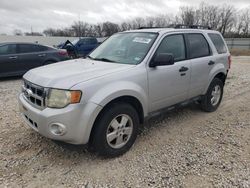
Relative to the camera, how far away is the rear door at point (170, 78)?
3.49m

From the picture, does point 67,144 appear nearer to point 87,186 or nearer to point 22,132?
point 87,186

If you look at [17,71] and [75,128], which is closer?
[75,128]

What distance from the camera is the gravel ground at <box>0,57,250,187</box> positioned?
2.76m

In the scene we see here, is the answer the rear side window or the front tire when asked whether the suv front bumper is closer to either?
the front tire

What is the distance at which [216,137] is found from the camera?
151 inches

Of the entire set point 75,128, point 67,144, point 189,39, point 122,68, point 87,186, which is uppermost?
point 189,39

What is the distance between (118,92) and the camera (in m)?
2.97

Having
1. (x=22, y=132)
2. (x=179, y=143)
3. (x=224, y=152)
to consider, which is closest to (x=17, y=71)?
(x=22, y=132)

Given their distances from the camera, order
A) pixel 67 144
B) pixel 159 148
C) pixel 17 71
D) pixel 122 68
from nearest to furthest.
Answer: pixel 67 144 < pixel 122 68 < pixel 159 148 < pixel 17 71

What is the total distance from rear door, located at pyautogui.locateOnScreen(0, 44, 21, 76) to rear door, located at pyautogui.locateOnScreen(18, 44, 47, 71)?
0.17 metres

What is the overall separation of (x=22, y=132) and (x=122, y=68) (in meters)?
2.14

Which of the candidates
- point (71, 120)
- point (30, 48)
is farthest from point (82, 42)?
point (71, 120)

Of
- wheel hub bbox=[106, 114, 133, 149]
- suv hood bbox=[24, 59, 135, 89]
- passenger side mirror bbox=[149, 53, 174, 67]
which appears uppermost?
passenger side mirror bbox=[149, 53, 174, 67]

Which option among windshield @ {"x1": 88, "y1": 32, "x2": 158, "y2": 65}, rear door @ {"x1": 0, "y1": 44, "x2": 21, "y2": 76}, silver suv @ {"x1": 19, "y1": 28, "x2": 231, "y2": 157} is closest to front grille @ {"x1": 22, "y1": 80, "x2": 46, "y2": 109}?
silver suv @ {"x1": 19, "y1": 28, "x2": 231, "y2": 157}
